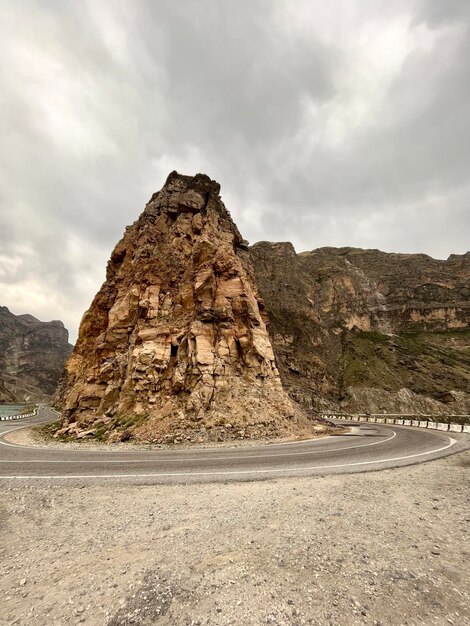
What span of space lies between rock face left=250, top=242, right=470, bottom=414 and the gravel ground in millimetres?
55830

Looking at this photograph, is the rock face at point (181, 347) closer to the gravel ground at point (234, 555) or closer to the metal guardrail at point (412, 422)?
the gravel ground at point (234, 555)

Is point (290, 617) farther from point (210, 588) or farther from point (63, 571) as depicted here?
point (63, 571)

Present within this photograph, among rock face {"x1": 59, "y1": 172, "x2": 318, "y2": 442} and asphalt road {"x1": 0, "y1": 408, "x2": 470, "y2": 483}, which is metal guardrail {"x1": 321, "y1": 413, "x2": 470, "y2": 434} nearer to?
asphalt road {"x1": 0, "y1": 408, "x2": 470, "y2": 483}

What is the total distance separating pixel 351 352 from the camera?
270 feet

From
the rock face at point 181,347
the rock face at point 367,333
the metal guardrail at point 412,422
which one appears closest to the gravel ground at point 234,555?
the rock face at point 181,347

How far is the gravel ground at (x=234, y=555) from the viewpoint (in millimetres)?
4203

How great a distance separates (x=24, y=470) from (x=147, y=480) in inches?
224

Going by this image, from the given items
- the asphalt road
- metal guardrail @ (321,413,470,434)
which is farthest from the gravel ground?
metal guardrail @ (321,413,470,434)

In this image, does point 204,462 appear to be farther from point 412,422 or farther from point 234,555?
point 412,422

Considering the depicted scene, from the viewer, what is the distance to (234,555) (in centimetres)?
566

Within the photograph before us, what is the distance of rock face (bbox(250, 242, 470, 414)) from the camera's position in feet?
224

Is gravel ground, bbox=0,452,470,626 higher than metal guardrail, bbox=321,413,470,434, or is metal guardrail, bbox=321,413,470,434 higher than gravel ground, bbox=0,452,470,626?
gravel ground, bbox=0,452,470,626

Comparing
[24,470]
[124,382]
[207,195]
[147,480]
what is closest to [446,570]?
[147,480]

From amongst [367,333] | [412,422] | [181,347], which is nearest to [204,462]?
[181,347]
